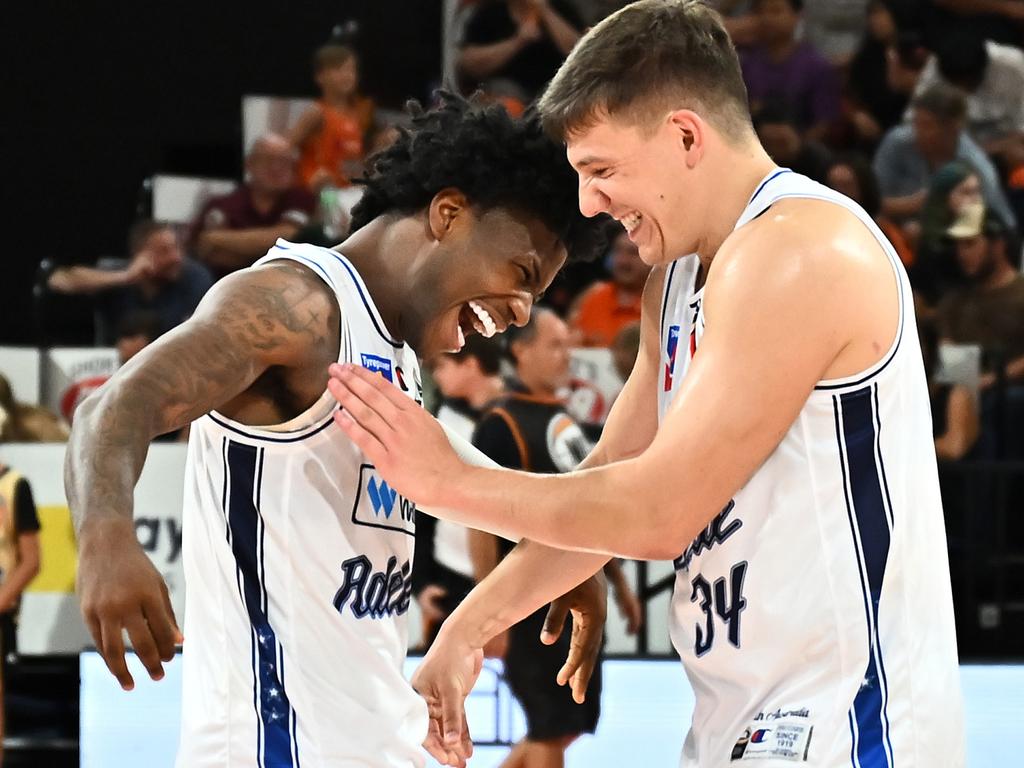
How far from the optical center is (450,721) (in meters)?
3.08

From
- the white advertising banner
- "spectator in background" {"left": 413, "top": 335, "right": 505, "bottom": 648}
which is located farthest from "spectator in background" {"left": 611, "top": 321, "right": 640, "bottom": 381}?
the white advertising banner

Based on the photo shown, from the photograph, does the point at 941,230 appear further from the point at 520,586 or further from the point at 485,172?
the point at 520,586

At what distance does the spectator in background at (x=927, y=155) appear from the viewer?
8.69m

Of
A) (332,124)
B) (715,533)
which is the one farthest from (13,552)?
(715,533)

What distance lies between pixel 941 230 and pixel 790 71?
1.58m

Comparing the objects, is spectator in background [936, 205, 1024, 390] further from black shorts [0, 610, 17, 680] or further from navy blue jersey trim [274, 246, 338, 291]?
navy blue jersey trim [274, 246, 338, 291]

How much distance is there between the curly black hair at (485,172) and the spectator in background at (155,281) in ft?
17.4

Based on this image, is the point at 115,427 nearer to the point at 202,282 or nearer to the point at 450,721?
the point at 450,721

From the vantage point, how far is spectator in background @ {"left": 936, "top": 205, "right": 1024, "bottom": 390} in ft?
25.2

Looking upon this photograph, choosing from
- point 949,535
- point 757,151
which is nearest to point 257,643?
point 757,151

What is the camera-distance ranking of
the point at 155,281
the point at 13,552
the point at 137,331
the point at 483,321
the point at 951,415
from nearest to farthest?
the point at 483,321, the point at 13,552, the point at 951,415, the point at 137,331, the point at 155,281

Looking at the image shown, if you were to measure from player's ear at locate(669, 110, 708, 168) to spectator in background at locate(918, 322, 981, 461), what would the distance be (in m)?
4.93

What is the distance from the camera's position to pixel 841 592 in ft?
7.55

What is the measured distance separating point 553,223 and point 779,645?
112 cm
